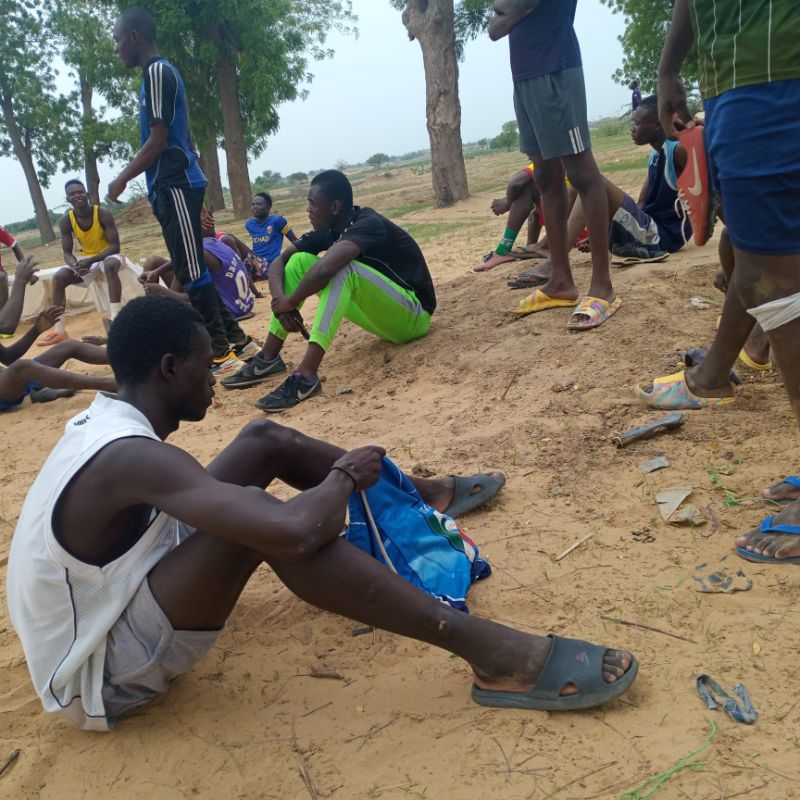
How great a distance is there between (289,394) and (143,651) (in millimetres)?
2634

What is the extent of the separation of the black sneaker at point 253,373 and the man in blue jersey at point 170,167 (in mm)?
397

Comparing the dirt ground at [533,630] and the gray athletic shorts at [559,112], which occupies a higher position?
the gray athletic shorts at [559,112]

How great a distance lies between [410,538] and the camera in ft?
7.44

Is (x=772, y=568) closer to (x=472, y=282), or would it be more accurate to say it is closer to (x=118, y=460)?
(x=118, y=460)

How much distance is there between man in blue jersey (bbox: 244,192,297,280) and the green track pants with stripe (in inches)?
160

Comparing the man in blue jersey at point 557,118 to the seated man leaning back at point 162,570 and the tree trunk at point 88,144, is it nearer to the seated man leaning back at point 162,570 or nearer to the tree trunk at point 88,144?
the seated man leaning back at point 162,570

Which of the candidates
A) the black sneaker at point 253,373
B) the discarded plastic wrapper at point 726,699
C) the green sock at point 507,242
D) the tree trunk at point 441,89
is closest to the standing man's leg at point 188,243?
the black sneaker at point 253,373

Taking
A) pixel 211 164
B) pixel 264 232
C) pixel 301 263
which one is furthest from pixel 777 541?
pixel 211 164

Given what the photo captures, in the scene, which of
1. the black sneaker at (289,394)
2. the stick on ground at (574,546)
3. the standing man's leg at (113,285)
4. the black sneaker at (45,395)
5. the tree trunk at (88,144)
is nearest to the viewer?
the stick on ground at (574,546)

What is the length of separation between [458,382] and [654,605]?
2163 millimetres

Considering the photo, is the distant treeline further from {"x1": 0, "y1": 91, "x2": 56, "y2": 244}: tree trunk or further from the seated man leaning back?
the seated man leaning back

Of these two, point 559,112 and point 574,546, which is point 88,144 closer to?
point 559,112

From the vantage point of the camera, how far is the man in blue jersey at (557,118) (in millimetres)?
3928

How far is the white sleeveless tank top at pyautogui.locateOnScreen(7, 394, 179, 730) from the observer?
1733 millimetres
